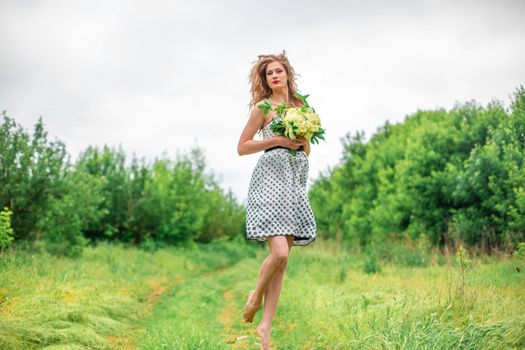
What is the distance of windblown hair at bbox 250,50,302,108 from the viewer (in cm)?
580

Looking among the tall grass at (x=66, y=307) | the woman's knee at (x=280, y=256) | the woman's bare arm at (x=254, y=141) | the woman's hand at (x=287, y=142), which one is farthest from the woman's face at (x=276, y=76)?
→ the tall grass at (x=66, y=307)

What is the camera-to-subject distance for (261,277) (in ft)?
17.4

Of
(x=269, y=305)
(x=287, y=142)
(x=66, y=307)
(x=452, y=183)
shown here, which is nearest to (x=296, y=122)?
(x=287, y=142)

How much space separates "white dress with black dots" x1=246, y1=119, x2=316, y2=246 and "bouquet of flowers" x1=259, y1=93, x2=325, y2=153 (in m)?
Answer: 0.18

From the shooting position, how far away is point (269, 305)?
5.49 m

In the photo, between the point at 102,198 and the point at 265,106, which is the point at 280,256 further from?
the point at 102,198

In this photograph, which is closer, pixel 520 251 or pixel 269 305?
pixel 269 305

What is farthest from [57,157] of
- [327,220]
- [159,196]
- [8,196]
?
[327,220]

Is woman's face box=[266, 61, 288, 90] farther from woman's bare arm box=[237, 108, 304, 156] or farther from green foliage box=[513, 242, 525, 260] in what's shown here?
green foliage box=[513, 242, 525, 260]

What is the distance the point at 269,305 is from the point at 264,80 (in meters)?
2.42

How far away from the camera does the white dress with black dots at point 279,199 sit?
520 centimetres

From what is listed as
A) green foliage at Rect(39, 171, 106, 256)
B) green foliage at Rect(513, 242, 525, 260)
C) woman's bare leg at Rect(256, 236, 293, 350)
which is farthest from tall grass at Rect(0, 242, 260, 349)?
green foliage at Rect(513, 242, 525, 260)

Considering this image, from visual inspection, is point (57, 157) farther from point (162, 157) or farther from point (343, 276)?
point (162, 157)

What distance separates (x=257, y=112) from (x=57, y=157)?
12349 mm
